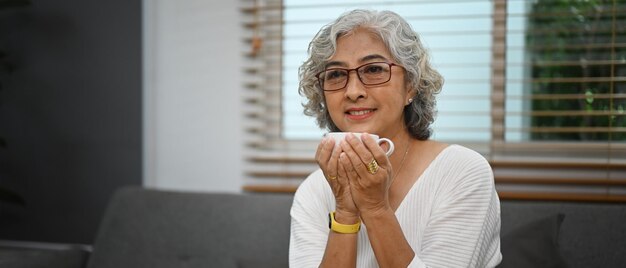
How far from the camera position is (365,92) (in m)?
1.34

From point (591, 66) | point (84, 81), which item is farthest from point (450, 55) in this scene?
point (84, 81)

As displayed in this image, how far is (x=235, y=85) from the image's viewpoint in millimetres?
2412

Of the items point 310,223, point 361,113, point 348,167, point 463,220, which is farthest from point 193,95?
point 463,220

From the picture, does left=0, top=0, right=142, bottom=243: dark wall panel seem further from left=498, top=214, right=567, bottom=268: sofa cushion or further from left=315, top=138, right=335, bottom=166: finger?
left=498, top=214, right=567, bottom=268: sofa cushion

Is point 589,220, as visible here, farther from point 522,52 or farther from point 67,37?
point 67,37

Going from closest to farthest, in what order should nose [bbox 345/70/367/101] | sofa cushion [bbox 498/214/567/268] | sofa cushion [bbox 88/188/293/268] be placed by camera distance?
nose [bbox 345/70/367/101], sofa cushion [bbox 498/214/567/268], sofa cushion [bbox 88/188/293/268]

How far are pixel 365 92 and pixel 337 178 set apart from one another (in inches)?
8.8

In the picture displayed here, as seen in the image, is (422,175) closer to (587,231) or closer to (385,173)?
(385,173)

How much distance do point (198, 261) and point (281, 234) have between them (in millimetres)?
288

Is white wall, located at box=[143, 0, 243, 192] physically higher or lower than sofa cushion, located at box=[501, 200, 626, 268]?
higher

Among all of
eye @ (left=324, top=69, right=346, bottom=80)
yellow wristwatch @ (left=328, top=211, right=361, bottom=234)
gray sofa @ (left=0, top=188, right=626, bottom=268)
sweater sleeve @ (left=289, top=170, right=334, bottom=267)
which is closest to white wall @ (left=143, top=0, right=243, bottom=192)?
gray sofa @ (left=0, top=188, right=626, bottom=268)

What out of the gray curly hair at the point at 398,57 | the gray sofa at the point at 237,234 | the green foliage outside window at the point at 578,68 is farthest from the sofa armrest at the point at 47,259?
the green foliage outside window at the point at 578,68

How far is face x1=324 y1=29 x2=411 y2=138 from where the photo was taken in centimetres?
135

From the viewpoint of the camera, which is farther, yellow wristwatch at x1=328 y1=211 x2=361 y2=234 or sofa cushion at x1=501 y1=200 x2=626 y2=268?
sofa cushion at x1=501 y1=200 x2=626 y2=268
